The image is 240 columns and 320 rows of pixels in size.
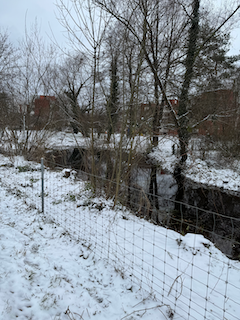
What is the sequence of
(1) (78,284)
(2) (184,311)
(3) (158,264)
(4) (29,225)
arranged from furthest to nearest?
(4) (29,225), (3) (158,264), (1) (78,284), (2) (184,311)

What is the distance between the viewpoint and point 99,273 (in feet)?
8.98

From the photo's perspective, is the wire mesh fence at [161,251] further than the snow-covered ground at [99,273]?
Yes

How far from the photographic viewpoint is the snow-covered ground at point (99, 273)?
2.10m

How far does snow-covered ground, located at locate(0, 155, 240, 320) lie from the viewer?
2.10 metres

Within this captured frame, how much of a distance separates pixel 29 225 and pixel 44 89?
8594 millimetres

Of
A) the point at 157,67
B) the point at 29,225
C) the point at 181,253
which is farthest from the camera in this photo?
the point at 157,67

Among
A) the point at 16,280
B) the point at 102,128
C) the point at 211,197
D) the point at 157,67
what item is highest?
the point at 157,67

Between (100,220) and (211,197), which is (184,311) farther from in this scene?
(211,197)

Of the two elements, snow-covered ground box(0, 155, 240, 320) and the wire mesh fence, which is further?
the wire mesh fence

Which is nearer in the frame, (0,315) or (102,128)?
(0,315)

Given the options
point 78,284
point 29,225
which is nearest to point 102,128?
point 29,225

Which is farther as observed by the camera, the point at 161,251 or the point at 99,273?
the point at 161,251

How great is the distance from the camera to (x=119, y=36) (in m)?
4.71

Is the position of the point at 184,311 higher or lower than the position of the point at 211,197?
higher
